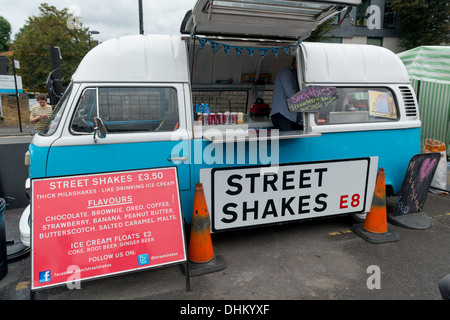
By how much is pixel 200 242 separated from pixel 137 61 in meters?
2.12

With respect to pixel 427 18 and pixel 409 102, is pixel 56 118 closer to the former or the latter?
pixel 409 102

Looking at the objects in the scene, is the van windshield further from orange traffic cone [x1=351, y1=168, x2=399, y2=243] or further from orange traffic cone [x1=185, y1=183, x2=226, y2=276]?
orange traffic cone [x1=351, y1=168, x2=399, y2=243]

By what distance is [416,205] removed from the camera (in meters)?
4.64

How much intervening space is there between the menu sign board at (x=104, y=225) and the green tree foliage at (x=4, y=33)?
214 feet

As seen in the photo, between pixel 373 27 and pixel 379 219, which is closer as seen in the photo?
pixel 379 219

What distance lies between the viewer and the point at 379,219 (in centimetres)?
402

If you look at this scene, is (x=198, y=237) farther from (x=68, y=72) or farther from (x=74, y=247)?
(x=68, y=72)

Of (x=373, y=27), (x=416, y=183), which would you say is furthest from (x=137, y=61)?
(x=373, y=27)

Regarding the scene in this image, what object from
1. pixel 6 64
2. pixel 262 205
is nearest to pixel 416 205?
pixel 262 205

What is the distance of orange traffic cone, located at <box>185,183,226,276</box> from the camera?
10.8ft

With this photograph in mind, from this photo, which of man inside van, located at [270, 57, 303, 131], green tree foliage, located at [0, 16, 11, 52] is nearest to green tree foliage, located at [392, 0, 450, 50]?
man inside van, located at [270, 57, 303, 131]

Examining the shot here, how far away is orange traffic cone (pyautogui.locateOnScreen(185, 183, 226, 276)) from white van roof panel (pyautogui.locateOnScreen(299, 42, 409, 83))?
212 cm

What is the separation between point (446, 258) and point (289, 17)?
3.31 metres

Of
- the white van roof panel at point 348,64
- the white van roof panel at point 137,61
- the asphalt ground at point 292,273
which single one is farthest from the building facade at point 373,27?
the white van roof panel at point 137,61
